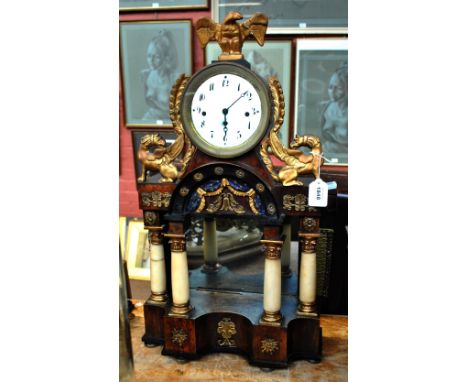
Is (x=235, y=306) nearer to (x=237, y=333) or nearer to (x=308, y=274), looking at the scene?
(x=237, y=333)

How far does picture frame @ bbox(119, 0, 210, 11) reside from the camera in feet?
7.06

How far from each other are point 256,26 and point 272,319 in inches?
41.5

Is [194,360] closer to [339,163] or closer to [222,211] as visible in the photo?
[222,211]

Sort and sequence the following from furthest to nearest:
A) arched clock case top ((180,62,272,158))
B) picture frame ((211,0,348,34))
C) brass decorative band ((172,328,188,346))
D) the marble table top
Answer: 1. picture frame ((211,0,348,34))
2. brass decorative band ((172,328,188,346))
3. the marble table top
4. arched clock case top ((180,62,272,158))

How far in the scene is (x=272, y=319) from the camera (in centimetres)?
147

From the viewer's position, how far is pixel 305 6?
207cm

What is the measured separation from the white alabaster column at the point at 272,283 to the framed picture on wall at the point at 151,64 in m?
1.21

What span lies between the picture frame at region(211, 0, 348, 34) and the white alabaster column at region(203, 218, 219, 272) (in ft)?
3.58

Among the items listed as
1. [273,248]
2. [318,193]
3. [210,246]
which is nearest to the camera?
[318,193]

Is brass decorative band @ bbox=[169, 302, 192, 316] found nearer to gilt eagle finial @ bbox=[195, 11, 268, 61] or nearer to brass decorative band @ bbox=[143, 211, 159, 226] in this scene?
brass decorative band @ bbox=[143, 211, 159, 226]

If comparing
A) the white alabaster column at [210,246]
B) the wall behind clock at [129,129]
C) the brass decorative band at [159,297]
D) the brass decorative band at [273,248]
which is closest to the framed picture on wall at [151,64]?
the wall behind clock at [129,129]

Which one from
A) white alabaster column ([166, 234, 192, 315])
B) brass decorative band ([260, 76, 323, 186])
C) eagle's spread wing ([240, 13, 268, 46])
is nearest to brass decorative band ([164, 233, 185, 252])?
white alabaster column ([166, 234, 192, 315])

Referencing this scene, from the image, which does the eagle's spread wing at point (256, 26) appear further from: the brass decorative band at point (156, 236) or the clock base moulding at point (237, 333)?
the clock base moulding at point (237, 333)

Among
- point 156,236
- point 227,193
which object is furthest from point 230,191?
point 156,236
